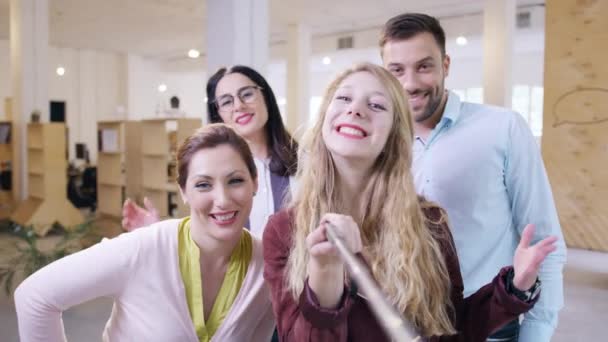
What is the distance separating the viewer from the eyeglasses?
6.38 ft

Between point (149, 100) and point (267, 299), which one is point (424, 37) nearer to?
point (267, 299)

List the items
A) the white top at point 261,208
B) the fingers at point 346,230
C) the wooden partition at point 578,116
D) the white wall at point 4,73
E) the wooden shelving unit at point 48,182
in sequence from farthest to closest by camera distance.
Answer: the white wall at point 4,73
the wooden shelving unit at point 48,182
the wooden partition at point 578,116
the white top at point 261,208
the fingers at point 346,230

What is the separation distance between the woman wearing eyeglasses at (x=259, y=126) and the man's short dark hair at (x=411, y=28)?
0.62m

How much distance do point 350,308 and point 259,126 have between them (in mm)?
1065

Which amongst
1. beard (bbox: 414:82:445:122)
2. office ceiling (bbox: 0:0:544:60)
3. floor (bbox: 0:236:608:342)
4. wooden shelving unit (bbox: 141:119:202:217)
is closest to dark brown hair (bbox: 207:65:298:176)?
beard (bbox: 414:82:445:122)

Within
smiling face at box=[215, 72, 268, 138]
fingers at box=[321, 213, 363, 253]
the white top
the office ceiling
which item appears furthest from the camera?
the office ceiling

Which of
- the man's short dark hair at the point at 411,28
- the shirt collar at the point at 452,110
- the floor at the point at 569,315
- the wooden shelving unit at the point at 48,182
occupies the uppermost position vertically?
the man's short dark hair at the point at 411,28

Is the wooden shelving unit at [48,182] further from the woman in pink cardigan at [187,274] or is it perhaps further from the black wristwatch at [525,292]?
the black wristwatch at [525,292]

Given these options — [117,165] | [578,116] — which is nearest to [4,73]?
[117,165]

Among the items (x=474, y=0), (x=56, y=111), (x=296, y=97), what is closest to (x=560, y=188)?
(x=474, y=0)

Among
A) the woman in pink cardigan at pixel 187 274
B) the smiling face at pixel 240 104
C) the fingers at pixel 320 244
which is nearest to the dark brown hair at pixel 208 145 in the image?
the woman in pink cardigan at pixel 187 274

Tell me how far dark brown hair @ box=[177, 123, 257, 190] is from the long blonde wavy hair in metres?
0.26

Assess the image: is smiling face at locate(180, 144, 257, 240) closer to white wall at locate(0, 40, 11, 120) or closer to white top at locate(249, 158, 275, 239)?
white top at locate(249, 158, 275, 239)

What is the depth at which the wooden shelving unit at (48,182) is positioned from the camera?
23.2ft
